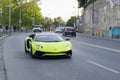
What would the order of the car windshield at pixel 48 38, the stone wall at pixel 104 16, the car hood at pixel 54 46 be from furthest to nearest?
the stone wall at pixel 104 16
the car windshield at pixel 48 38
the car hood at pixel 54 46

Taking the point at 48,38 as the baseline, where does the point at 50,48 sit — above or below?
below

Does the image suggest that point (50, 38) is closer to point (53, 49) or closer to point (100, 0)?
point (53, 49)

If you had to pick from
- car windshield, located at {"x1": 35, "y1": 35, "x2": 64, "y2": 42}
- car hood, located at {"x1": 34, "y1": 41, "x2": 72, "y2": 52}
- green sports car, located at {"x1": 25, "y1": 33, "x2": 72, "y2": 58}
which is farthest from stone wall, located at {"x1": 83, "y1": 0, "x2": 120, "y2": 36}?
car hood, located at {"x1": 34, "y1": 41, "x2": 72, "y2": 52}

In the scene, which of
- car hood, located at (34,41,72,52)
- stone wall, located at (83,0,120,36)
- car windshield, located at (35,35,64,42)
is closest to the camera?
car hood, located at (34,41,72,52)

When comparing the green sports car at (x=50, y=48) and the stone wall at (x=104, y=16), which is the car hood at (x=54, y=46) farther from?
the stone wall at (x=104, y=16)

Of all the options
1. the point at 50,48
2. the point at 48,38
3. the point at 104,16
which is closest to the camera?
the point at 50,48

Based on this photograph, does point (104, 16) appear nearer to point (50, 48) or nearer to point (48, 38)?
point (48, 38)

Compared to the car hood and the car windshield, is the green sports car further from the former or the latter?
the car windshield

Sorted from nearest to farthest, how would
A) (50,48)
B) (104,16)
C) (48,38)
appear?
(50,48) < (48,38) < (104,16)

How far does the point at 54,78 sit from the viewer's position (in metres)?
10.5

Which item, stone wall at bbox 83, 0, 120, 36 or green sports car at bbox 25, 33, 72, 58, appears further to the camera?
stone wall at bbox 83, 0, 120, 36

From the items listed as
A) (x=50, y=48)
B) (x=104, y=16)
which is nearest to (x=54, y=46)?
(x=50, y=48)

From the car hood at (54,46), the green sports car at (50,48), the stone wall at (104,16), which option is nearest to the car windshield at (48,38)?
the green sports car at (50,48)

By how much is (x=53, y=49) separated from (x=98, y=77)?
584 centimetres
